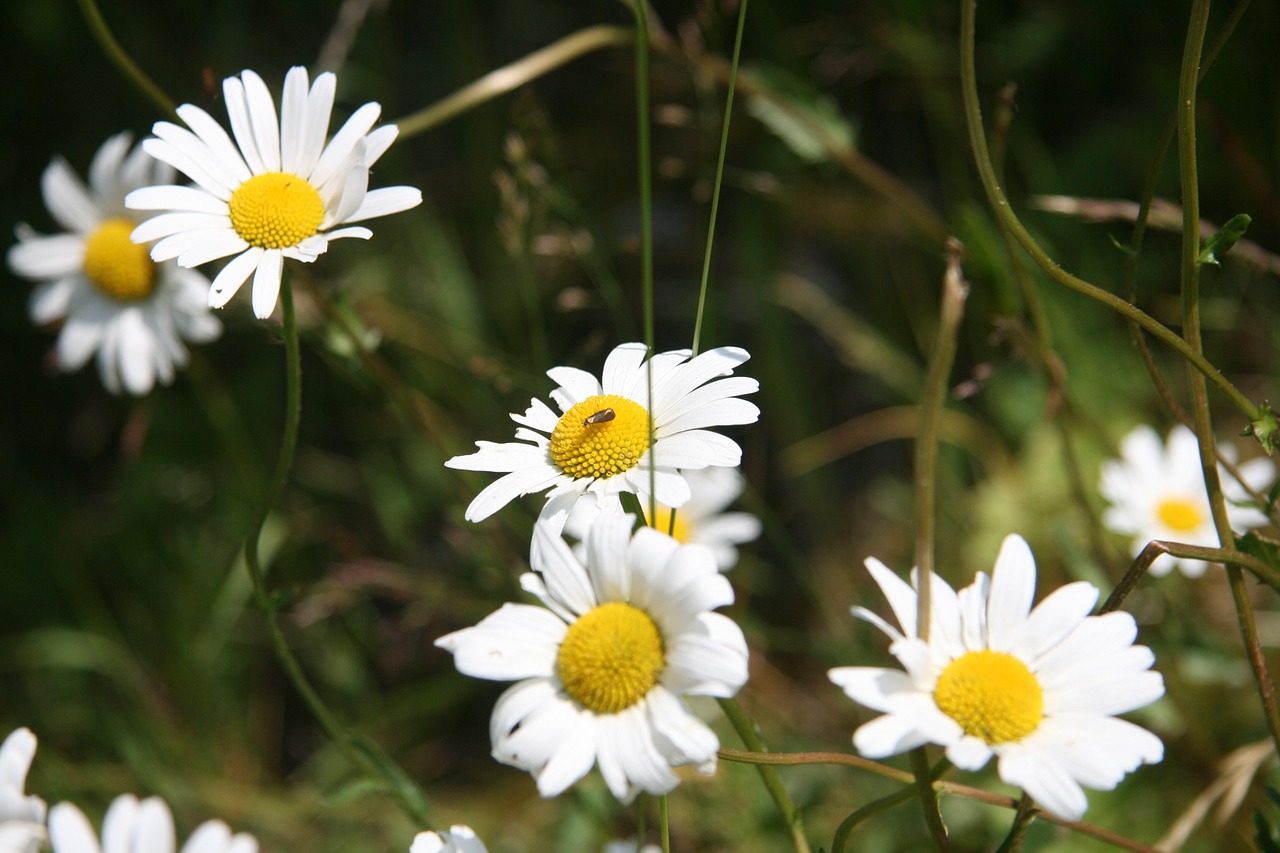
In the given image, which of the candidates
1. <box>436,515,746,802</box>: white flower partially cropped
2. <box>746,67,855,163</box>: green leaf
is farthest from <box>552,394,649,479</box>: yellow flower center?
<box>746,67,855,163</box>: green leaf

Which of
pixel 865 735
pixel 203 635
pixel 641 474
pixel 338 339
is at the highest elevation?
pixel 338 339

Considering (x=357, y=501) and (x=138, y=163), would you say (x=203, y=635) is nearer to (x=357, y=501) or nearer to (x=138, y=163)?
(x=357, y=501)

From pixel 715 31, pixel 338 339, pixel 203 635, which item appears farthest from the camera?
pixel 203 635

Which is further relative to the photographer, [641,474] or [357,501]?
[357,501]

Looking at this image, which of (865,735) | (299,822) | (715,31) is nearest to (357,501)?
(299,822)

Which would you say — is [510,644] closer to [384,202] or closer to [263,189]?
[384,202]

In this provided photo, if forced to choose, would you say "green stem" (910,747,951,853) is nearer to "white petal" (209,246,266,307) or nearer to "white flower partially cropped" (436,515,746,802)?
"white flower partially cropped" (436,515,746,802)

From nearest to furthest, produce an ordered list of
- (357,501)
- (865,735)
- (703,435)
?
(865,735) < (703,435) < (357,501)
